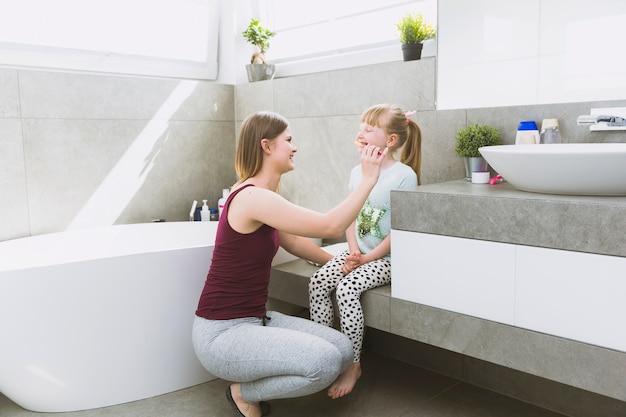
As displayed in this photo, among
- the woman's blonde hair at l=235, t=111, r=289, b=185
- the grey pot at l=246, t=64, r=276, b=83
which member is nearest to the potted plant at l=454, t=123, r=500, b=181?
the woman's blonde hair at l=235, t=111, r=289, b=185

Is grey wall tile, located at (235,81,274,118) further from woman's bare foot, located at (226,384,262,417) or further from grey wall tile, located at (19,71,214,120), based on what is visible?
woman's bare foot, located at (226,384,262,417)

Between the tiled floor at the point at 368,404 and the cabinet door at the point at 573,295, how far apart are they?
25.7 inches

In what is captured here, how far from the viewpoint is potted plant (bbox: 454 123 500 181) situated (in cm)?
221

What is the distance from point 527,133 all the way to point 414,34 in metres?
0.79

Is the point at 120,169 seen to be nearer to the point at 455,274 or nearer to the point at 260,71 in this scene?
the point at 260,71

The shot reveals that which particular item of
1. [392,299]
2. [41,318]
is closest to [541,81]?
[392,299]

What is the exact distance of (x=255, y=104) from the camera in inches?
138

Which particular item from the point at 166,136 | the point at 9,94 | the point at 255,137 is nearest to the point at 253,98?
the point at 166,136

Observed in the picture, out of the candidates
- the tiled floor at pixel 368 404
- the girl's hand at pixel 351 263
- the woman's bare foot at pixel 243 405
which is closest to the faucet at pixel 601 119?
the girl's hand at pixel 351 263

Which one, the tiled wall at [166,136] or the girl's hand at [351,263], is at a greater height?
the tiled wall at [166,136]

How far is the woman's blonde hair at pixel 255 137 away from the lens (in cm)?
205

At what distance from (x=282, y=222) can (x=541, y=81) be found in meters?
1.11

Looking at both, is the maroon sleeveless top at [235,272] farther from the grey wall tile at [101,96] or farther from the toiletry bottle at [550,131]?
the grey wall tile at [101,96]

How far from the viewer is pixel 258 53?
11.4ft
